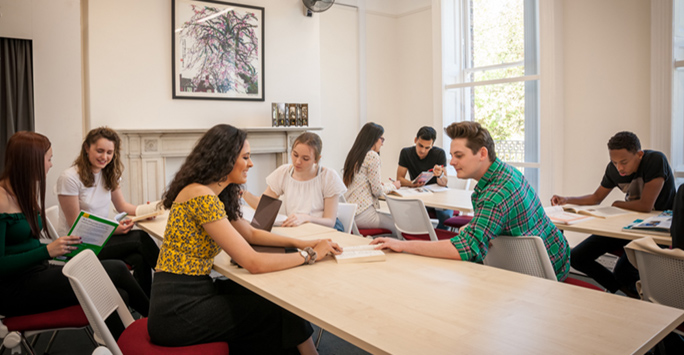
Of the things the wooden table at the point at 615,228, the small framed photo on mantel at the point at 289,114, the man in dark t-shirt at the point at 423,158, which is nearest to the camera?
the wooden table at the point at 615,228

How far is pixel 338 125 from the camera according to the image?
23.5 feet

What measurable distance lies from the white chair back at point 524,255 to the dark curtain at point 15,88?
4.68 metres

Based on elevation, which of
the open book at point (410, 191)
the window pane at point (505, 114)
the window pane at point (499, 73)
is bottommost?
the open book at point (410, 191)

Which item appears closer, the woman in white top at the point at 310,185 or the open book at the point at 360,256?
the open book at the point at 360,256

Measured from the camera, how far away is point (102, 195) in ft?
11.0

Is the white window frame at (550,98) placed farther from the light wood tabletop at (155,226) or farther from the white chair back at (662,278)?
the light wood tabletop at (155,226)

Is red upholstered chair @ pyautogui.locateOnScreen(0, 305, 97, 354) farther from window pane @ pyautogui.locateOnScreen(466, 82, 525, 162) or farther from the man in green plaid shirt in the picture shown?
window pane @ pyautogui.locateOnScreen(466, 82, 525, 162)

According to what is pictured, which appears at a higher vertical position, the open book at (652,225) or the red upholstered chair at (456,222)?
the open book at (652,225)

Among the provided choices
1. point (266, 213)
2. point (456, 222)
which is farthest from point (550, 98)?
point (266, 213)

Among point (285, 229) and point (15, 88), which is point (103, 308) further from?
point (15, 88)

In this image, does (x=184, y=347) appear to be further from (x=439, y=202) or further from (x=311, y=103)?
(x=311, y=103)

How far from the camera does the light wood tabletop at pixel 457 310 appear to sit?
4.09ft

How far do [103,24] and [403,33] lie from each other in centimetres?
429

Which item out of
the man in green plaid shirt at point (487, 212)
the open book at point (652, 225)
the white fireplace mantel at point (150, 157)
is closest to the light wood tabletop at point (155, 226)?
→ the man in green plaid shirt at point (487, 212)
